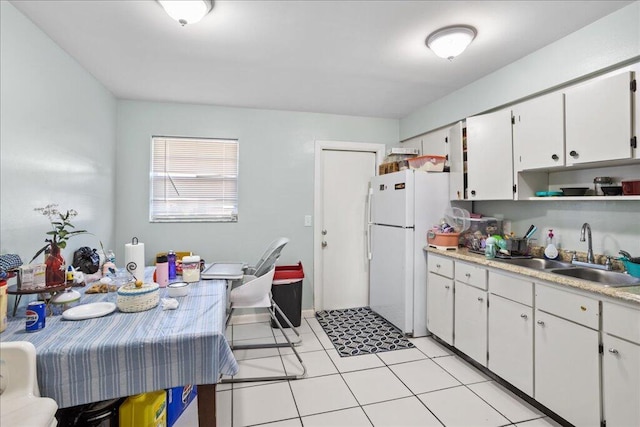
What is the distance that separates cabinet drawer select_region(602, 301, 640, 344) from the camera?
1.50 meters

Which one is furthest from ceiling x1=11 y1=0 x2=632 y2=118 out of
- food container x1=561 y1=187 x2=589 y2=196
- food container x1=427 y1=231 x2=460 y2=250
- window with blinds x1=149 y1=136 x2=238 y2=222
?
food container x1=427 y1=231 x2=460 y2=250

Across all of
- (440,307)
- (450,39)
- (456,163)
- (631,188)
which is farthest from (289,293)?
(631,188)

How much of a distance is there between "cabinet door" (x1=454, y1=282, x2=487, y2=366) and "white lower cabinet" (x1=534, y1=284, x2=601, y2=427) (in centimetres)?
44

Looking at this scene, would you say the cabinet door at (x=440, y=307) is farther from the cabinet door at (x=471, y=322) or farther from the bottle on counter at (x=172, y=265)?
the bottle on counter at (x=172, y=265)

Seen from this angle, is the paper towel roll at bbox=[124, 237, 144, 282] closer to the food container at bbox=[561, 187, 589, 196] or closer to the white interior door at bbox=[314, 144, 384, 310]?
the white interior door at bbox=[314, 144, 384, 310]

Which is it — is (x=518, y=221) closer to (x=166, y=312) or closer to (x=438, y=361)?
(x=438, y=361)

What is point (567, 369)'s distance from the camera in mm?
1808

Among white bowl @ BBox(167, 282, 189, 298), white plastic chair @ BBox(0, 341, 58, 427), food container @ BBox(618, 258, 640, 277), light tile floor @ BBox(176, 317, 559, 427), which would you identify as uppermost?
food container @ BBox(618, 258, 640, 277)

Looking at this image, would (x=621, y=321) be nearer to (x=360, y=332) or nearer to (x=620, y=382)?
(x=620, y=382)

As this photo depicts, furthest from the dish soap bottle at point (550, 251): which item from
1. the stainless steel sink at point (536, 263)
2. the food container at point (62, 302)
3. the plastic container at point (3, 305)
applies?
the plastic container at point (3, 305)

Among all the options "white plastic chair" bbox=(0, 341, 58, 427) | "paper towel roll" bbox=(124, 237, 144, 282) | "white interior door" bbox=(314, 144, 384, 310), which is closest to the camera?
"white plastic chair" bbox=(0, 341, 58, 427)

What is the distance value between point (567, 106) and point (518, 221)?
1.10 meters

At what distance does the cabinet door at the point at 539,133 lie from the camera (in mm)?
2150

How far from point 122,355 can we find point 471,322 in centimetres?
243
